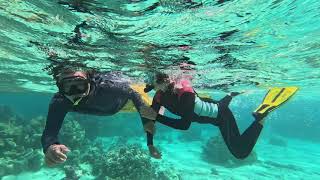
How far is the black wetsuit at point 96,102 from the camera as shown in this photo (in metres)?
8.77

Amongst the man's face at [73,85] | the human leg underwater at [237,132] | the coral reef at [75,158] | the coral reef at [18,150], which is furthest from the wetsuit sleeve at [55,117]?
the coral reef at [18,150]

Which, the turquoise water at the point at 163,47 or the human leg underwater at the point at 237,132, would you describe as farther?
the human leg underwater at the point at 237,132

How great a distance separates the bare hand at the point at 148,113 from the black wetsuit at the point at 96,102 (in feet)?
0.44

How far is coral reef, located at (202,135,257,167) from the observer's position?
24073 millimetres

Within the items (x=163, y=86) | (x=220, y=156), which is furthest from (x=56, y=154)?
(x=220, y=156)

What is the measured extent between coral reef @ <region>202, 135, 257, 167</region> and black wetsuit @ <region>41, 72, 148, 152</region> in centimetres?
1564

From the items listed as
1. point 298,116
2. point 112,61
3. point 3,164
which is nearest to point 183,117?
point 112,61

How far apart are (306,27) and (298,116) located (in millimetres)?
58764

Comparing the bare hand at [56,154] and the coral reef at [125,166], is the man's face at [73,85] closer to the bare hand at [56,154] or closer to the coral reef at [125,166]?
the bare hand at [56,154]

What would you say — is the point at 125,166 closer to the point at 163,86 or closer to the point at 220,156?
the point at 163,86

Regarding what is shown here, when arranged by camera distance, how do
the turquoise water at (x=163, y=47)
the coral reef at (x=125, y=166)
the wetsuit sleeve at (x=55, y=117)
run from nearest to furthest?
the turquoise water at (x=163, y=47) → the wetsuit sleeve at (x=55, y=117) → the coral reef at (x=125, y=166)

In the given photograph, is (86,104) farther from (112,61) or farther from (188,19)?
(112,61)

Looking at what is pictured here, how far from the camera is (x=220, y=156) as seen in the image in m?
24.4

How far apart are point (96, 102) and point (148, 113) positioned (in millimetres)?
1749
